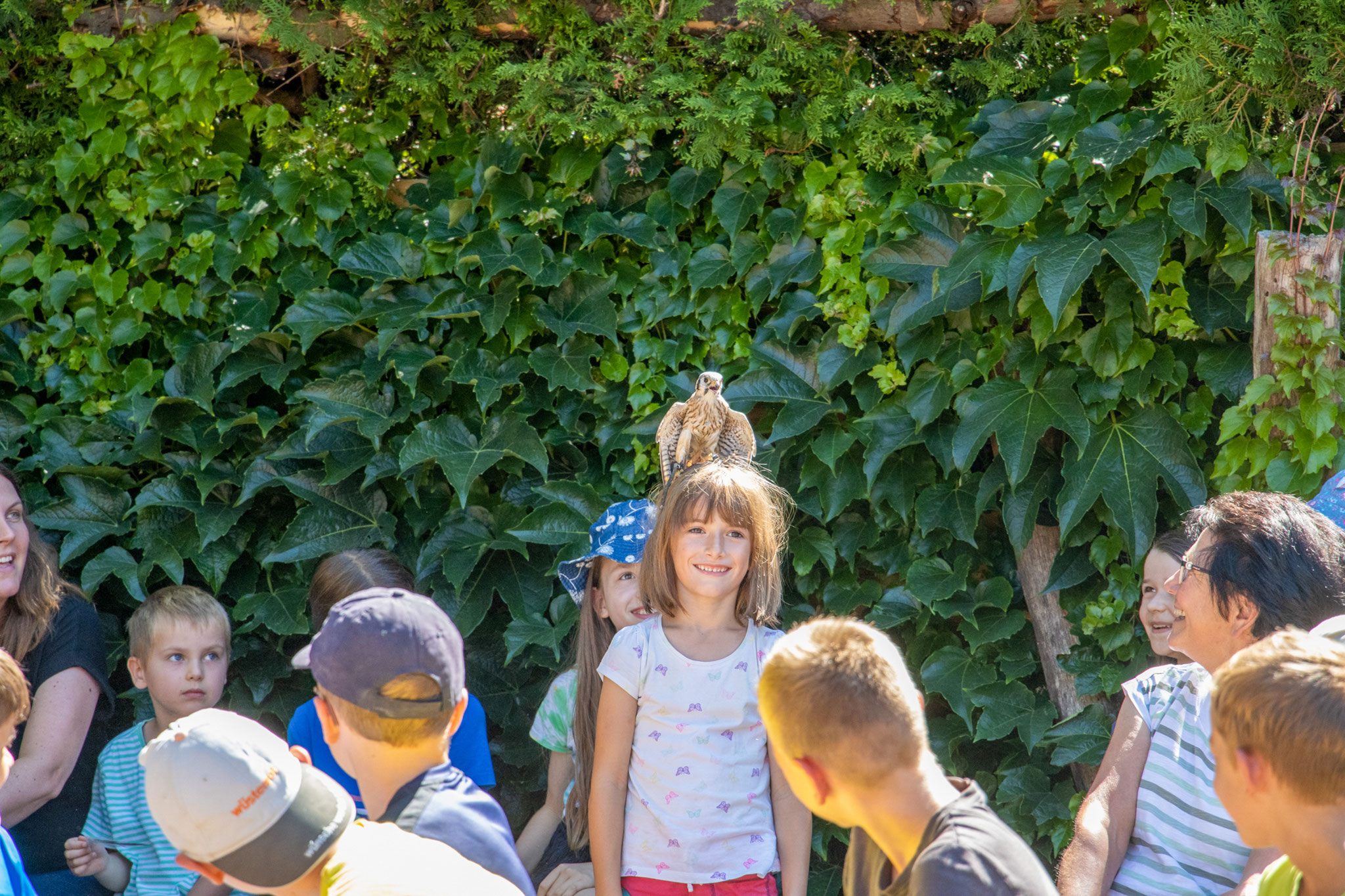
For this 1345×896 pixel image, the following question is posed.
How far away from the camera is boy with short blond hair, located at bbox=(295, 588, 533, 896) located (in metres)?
1.47

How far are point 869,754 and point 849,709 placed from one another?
0.06 meters

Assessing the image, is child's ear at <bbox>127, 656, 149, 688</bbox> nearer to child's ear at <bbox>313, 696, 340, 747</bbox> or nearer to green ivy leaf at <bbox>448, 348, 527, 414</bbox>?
green ivy leaf at <bbox>448, 348, 527, 414</bbox>

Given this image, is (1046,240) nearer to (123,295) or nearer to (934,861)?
(934,861)

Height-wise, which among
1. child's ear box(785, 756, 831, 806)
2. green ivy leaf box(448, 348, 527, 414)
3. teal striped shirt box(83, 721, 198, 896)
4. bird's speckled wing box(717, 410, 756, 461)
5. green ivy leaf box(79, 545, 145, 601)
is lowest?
teal striped shirt box(83, 721, 198, 896)

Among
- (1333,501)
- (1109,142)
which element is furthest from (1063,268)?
(1333,501)

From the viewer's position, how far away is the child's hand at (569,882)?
230 cm

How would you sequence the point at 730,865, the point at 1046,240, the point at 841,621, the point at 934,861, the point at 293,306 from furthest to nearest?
the point at 293,306 < the point at 1046,240 < the point at 730,865 < the point at 841,621 < the point at 934,861

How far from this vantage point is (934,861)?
3.85 ft

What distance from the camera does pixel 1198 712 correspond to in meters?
1.94

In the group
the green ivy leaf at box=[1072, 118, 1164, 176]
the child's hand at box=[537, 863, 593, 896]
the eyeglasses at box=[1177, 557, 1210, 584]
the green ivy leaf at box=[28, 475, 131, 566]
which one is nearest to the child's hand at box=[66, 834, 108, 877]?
the green ivy leaf at box=[28, 475, 131, 566]

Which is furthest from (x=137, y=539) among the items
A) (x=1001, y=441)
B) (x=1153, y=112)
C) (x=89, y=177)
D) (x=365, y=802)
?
(x=1153, y=112)

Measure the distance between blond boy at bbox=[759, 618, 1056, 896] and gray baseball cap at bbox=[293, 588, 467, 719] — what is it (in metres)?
0.47

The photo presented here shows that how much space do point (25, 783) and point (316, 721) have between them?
807mm

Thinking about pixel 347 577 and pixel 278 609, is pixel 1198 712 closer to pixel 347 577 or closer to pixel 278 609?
pixel 347 577
